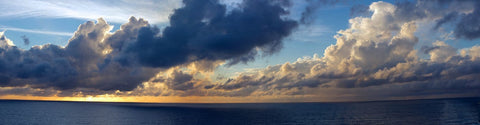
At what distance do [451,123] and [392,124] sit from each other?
25986 millimetres

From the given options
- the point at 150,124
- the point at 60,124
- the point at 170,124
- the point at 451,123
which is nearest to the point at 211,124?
the point at 170,124

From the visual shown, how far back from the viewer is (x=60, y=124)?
133750mm

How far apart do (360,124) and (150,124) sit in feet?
313

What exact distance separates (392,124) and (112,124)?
126031 mm

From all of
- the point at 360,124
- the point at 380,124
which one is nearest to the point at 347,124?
the point at 360,124

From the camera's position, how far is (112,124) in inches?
5418

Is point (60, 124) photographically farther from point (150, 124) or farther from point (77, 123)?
point (150, 124)

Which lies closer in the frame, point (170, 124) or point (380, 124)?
point (380, 124)

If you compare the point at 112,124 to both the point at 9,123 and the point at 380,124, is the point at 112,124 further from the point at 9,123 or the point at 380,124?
the point at 380,124

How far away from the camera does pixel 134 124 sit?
447ft

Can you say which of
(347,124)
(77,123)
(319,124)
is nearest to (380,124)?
(347,124)

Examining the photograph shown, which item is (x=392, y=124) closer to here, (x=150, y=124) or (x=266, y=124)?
(x=266, y=124)

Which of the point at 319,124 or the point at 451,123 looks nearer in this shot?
the point at 451,123

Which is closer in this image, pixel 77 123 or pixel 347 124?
pixel 347 124
